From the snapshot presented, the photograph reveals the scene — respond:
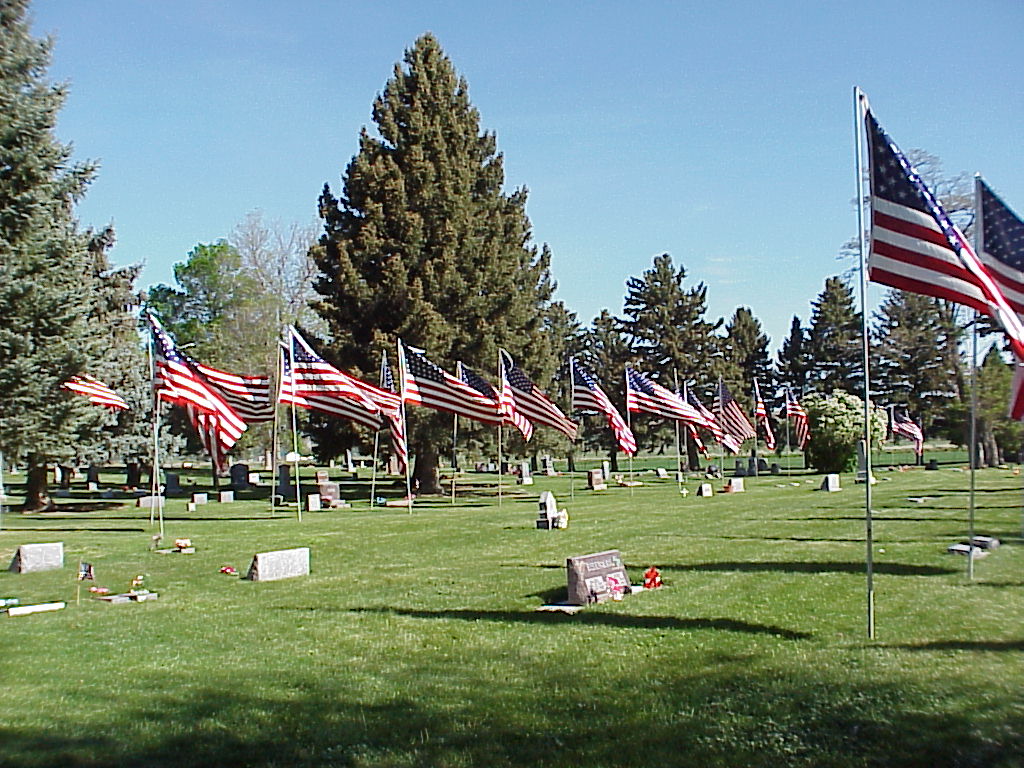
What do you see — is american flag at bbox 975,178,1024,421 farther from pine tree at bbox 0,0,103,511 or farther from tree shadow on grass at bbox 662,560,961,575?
pine tree at bbox 0,0,103,511

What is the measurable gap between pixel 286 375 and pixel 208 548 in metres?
8.10

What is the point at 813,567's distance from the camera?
1427 cm

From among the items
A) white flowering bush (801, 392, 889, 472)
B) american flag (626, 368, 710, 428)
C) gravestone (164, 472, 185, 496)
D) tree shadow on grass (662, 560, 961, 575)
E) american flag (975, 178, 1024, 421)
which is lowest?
gravestone (164, 472, 185, 496)

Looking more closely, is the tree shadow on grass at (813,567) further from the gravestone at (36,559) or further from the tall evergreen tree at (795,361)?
the tall evergreen tree at (795,361)

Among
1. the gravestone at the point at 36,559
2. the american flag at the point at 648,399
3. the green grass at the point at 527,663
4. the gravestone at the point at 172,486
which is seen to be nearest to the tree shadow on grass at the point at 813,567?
the green grass at the point at 527,663

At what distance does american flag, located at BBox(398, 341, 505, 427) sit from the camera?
27.2m

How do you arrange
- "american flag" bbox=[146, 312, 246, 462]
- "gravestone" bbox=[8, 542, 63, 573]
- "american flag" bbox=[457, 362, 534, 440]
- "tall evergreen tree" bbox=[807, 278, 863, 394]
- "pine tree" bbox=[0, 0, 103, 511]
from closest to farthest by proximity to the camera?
"gravestone" bbox=[8, 542, 63, 573] < "american flag" bbox=[146, 312, 246, 462] < "pine tree" bbox=[0, 0, 103, 511] < "american flag" bbox=[457, 362, 534, 440] < "tall evergreen tree" bbox=[807, 278, 863, 394]

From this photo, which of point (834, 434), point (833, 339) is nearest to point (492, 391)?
point (834, 434)

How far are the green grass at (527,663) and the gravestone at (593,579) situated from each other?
401 mm

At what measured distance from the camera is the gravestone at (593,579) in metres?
11.9

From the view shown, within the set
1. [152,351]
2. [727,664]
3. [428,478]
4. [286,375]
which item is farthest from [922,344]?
[727,664]

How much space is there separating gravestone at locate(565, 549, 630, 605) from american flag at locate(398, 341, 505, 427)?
595 inches

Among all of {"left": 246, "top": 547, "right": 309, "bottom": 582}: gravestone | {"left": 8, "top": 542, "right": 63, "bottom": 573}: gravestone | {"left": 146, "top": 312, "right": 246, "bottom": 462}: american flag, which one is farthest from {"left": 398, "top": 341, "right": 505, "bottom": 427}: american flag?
{"left": 8, "top": 542, "right": 63, "bottom": 573}: gravestone

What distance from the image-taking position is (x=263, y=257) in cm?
6425
